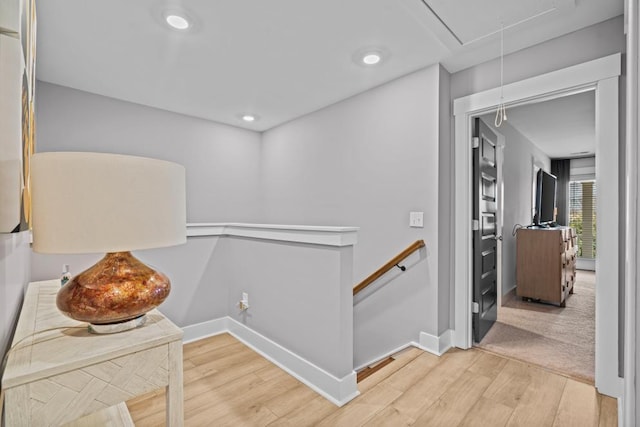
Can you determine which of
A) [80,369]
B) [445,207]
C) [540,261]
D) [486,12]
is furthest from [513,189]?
[80,369]

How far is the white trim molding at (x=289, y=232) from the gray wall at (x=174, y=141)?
0.92 meters

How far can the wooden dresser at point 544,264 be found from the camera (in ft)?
12.5

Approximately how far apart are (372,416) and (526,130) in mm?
4615

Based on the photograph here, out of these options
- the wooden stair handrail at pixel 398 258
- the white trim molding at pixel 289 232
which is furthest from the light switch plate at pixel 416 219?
the white trim molding at pixel 289 232

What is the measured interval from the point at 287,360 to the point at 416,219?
1.48 meters

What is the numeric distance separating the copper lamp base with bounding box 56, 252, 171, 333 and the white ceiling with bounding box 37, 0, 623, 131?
1.58 meters

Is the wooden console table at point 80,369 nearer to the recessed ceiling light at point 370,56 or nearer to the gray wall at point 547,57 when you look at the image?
the recessed ceiling light at point 370,56

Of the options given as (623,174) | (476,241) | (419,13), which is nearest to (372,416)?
(476,241)

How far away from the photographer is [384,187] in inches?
109

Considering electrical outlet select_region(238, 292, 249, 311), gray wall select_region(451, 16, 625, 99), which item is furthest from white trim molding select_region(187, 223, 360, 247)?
gray wall select_region(451, 16, 625, 99)

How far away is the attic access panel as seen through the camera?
5.85 ft

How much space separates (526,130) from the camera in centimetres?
452

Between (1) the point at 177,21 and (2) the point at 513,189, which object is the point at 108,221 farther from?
(2) the point at 513,189

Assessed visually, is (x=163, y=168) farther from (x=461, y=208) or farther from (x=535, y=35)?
(x=535, y=35)
